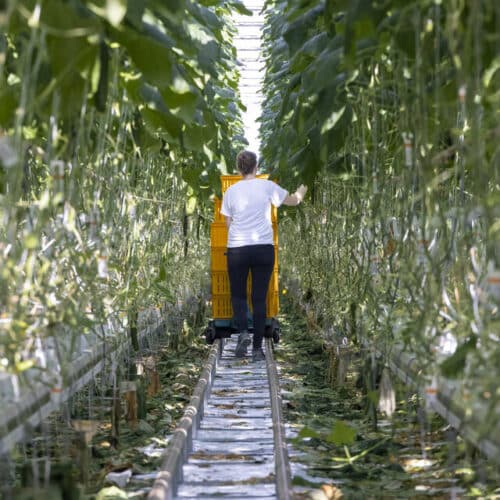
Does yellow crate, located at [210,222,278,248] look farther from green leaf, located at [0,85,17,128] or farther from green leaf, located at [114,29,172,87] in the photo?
green leaf, located at [114,29,172,87]

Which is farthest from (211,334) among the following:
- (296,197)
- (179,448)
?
(179,448)

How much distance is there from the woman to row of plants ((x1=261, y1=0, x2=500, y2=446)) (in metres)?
1.65

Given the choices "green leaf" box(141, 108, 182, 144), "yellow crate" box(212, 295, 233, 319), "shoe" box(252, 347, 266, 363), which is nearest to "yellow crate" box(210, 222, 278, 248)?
"yellow crate" box(212, 295, 233, 319)

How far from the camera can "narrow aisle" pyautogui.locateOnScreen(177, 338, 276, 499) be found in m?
4.05

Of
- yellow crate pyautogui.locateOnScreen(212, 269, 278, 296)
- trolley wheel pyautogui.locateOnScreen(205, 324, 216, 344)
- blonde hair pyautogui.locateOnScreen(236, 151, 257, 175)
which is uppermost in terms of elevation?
blonde hair pyautogui.locateOnScreen(236, 151, 257, 175)

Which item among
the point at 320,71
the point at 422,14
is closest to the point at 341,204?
the point at 320,71

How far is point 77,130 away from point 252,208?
4.16 m

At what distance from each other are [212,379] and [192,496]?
3.28 m

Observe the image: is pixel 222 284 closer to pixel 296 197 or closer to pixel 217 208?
pixel 217 208

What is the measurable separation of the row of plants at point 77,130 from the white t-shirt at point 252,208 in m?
A: 1.79

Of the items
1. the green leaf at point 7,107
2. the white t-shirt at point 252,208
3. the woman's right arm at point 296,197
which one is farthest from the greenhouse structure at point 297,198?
the white t-shirt at point 252,208

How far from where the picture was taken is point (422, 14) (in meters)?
3.08

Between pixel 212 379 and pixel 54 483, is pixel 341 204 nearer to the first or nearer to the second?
pixel 212 379

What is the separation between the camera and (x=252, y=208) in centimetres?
757
